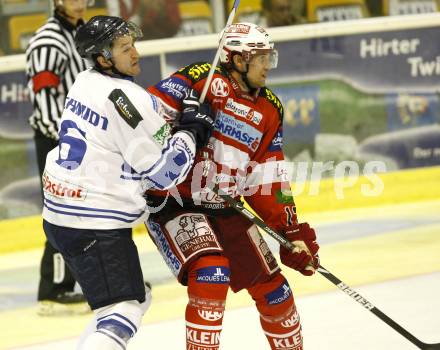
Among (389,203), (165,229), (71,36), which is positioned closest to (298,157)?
(389,203)

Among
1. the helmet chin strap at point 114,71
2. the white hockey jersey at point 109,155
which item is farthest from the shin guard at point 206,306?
the helmet chin strap at point 114,71

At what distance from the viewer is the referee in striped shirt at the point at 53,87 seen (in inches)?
216

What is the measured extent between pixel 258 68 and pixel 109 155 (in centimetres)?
71

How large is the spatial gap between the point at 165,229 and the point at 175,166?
37 centimetres

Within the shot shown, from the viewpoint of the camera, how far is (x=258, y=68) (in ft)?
13.4

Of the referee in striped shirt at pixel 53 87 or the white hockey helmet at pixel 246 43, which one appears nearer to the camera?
the white hockey helmet at pixel 246 43

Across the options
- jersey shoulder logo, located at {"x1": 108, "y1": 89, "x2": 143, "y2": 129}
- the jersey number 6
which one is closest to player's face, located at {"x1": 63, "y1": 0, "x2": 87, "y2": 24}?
the jersey number 6

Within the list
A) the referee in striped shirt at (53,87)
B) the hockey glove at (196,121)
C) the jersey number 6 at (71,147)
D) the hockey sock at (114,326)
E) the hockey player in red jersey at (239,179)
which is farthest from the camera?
the referee in striped shirt at (53,87)

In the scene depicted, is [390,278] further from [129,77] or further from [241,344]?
[129,77]

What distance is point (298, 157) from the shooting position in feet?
25.0

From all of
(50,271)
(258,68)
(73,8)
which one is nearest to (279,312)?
(258,68)

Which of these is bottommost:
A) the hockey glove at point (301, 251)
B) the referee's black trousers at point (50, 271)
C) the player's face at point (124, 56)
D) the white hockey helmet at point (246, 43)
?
the referee's black trousers at point (50, 271)

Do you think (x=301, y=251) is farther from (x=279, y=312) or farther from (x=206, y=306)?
(x=206, y=306)

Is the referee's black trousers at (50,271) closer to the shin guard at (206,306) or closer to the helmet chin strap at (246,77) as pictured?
the helmet chin strap at (246,77)
